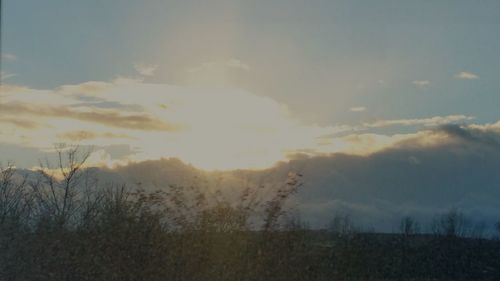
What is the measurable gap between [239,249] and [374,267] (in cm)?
858

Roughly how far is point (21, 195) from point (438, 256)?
17.4 m

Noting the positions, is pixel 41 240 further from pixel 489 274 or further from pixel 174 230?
pixel 489 274

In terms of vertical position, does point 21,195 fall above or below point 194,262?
above

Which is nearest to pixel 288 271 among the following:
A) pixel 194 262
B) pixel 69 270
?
pixel 194 262

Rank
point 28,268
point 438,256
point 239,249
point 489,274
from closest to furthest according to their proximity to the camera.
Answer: point 28,268 < point 239,249 < point 489,274 < point 438,256

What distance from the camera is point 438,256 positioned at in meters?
34.7

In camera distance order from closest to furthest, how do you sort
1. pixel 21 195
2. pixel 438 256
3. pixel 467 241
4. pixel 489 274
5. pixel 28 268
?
1. pixel 28 268
2. pixel 21 195
3. pixel 489 274
4. pixel 438 256
5. pixel 467 241

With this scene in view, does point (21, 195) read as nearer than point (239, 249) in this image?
No

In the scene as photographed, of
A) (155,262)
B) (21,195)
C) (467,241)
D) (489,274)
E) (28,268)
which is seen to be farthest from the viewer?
(467,241)

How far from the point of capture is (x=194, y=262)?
66.8ft

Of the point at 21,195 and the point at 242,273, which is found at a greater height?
the point at 21,195

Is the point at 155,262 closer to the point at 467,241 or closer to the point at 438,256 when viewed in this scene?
the point at 438,256

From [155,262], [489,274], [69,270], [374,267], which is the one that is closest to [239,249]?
[155,262]

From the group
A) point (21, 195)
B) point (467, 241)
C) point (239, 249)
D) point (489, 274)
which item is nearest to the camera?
point (239, 249)
